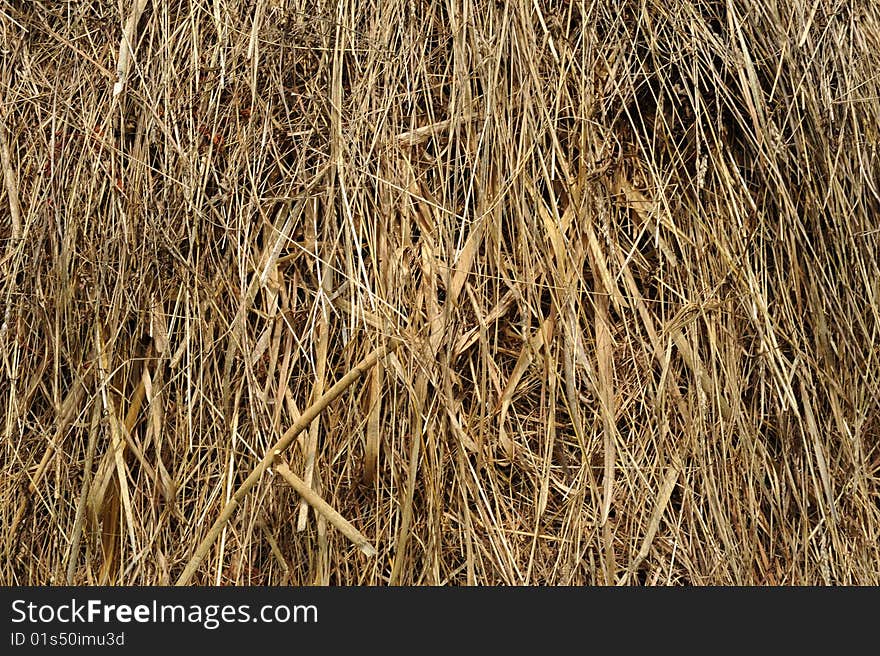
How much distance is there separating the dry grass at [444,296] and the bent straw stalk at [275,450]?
2 centimetres

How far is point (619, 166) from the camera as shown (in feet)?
4.45

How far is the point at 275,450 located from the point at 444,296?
338 millimetres

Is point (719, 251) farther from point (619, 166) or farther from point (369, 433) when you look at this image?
Result: point (369, 433)

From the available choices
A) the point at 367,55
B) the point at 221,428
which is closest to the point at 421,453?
the point at 221,428

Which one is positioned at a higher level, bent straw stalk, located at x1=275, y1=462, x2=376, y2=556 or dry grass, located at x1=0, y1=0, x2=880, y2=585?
dry grass, located at x1=0, y1=0, x2=880, y2=585

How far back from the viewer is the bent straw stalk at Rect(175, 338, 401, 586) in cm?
121

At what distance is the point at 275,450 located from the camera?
122 cm

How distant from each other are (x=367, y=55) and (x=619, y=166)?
43cm

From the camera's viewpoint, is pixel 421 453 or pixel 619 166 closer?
pixel 421 453

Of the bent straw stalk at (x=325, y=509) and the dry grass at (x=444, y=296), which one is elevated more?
the dry grass at (x=444, y=296)

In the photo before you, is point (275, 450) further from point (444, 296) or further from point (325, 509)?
point (444, 296)

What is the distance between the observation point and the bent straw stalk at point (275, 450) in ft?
3.98

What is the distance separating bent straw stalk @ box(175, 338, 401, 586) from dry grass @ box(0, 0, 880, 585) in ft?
0.07

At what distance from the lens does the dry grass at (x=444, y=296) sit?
127 centimetres
